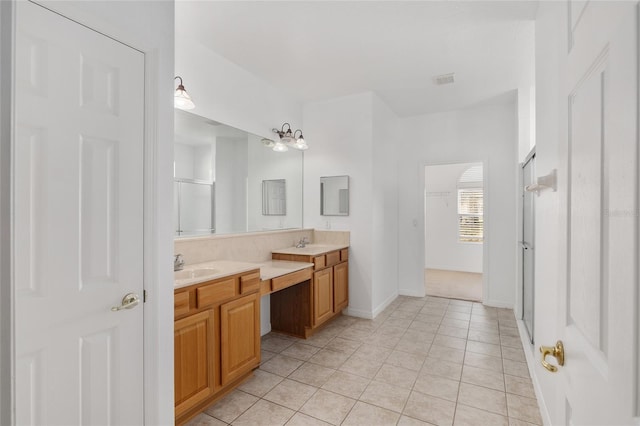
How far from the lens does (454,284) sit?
220 inches

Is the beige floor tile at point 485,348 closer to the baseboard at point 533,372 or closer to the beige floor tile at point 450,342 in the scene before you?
the beige floor tile at point 450,342

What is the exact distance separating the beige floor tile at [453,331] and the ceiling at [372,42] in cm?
277

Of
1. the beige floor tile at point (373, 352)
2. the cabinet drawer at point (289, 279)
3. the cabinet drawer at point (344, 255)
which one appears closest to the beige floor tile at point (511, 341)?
the beige floor tile at point (373, 352)

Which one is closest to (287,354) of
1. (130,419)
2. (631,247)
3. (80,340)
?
(130,419)

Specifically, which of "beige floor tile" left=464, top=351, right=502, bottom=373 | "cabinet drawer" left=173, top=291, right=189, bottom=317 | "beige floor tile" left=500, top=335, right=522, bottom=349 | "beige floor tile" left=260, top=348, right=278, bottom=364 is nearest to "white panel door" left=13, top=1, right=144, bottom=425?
"cabinet drawer" left=173, top=291, right=189, bottom=317

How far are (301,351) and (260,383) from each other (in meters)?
0.63

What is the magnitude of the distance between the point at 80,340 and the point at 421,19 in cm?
284

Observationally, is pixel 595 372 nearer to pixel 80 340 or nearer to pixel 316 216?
pixel 80 340

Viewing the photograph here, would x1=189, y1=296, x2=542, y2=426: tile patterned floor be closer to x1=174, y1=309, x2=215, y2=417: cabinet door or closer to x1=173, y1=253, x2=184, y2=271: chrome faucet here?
x1=174, y1=309, x2=215, y2=417: cabinet door

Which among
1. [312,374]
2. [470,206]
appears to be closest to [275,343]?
[312,374]

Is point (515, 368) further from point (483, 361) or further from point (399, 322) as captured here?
point (399, 322)

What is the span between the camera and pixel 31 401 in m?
1.12

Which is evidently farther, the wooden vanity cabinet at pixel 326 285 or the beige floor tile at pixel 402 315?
the beige floor tile at pixel 402 315

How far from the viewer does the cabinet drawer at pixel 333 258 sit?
11.7 feet
